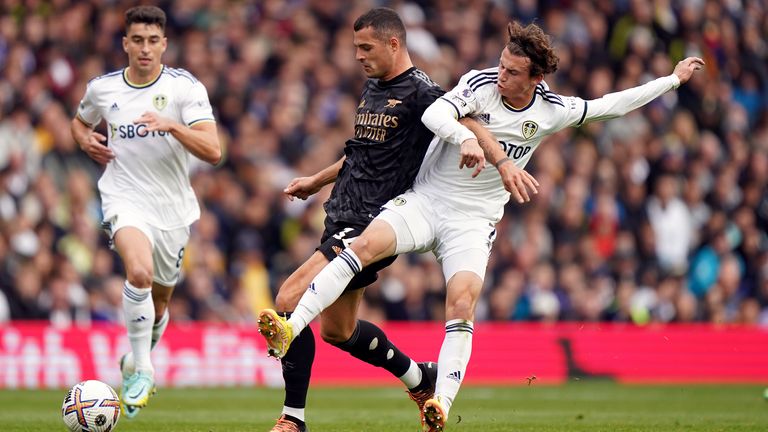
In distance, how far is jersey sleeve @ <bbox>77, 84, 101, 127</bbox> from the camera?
10.7 meters

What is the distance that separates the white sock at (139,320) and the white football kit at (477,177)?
237cm

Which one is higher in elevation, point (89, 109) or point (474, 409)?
point (89, 109)

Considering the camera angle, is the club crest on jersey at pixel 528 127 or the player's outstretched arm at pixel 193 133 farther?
the player's outstretched arm at pixel 193 133

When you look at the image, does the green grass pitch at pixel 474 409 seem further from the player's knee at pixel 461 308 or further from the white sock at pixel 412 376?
the player's knee at pixel 461 308

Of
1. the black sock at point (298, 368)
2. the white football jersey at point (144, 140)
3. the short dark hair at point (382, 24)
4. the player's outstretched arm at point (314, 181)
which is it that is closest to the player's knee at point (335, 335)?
the black sock at point (298, 368)

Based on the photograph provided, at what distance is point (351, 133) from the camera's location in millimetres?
19250

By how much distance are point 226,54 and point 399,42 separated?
35.2 feet

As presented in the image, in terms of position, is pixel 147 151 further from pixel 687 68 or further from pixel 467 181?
pixel 687 68

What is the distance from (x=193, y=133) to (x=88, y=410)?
255cm

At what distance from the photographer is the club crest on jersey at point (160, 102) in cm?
1053

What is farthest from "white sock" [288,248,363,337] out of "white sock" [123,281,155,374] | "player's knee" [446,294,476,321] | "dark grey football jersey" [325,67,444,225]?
"white sock" [123,281,155,374]

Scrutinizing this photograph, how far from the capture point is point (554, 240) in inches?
760

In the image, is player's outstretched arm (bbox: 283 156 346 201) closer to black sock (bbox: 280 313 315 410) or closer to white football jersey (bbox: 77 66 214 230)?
black sock (bbox: 280 313 315 410)

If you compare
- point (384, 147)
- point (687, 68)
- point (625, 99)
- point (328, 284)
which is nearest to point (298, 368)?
point (328, 284)
